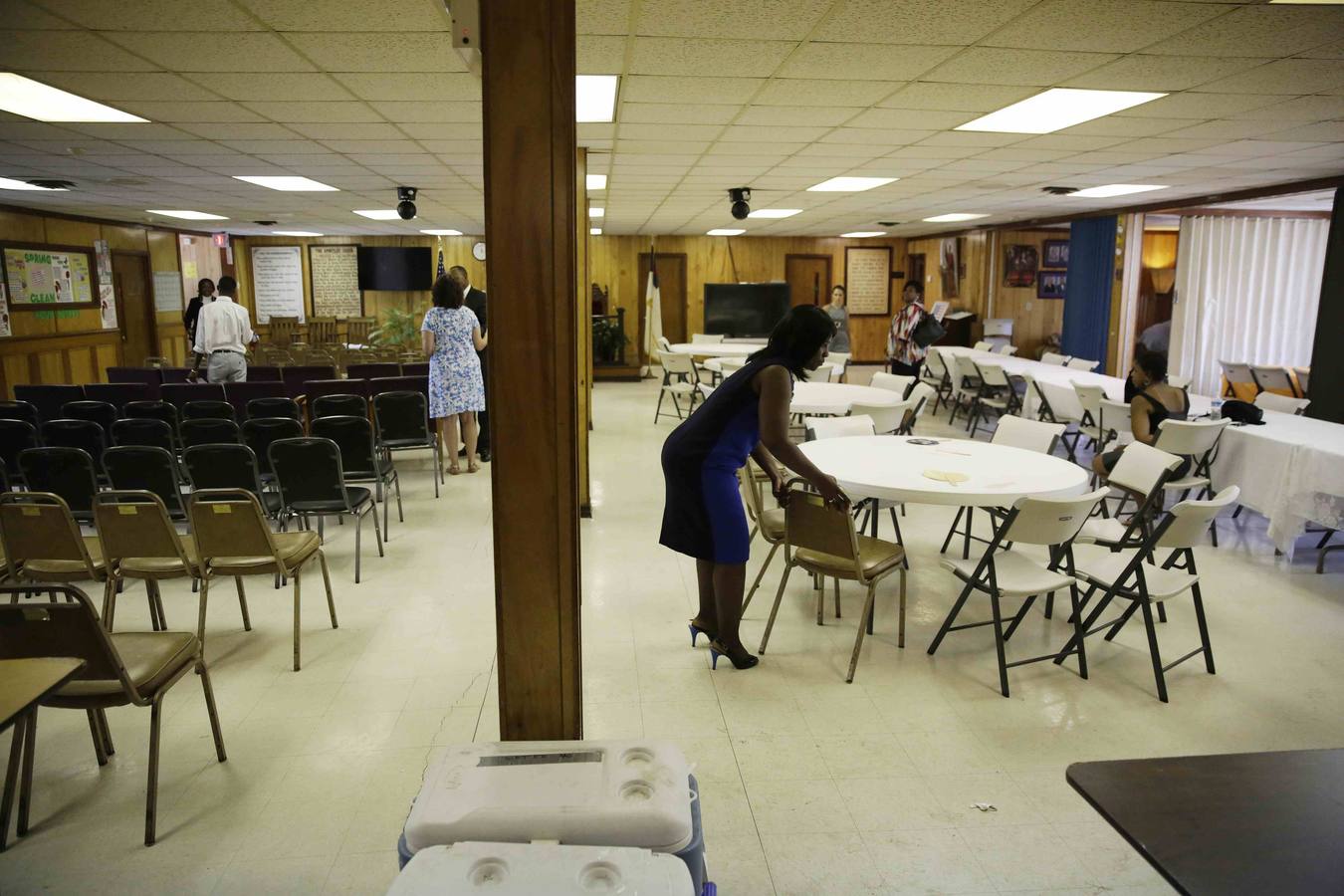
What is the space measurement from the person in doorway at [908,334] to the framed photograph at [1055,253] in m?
5.29

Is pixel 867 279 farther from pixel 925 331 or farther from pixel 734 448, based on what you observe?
pixel 734 448

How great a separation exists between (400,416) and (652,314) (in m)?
9.58

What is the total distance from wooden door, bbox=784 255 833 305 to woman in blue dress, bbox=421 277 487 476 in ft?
34.7

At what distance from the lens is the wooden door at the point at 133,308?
12.5 meters

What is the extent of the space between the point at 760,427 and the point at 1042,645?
1897 millimetres

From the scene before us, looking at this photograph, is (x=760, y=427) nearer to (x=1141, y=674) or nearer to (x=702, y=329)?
(x=1141, y=674)

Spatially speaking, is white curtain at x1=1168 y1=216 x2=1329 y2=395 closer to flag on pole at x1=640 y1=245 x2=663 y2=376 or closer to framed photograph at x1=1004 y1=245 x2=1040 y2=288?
framed photograph at x1=1004 y1=245 x2=1040 y2=288

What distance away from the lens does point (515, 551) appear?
220 centimetres

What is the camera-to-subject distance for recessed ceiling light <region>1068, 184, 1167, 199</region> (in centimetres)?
835

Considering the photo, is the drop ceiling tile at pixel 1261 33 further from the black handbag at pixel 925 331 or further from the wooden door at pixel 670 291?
the wooden door at pixel 670 291

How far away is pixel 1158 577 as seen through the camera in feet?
12.3

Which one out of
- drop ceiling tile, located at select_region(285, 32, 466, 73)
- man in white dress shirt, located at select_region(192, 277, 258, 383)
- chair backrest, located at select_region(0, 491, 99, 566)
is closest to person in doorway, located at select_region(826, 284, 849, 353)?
man in white dress shirt, located at select_region(192, 277, 258, 383)

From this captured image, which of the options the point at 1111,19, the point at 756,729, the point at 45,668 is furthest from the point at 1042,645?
the point at 45,668

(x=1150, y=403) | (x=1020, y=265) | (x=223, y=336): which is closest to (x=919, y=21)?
(x=1150, y=403)
